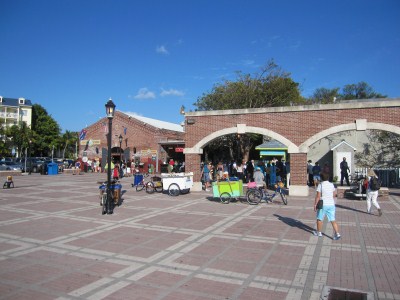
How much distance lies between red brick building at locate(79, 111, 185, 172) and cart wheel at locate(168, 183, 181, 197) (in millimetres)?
18775

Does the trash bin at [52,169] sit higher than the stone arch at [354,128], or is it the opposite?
the stone arch at [354,128]

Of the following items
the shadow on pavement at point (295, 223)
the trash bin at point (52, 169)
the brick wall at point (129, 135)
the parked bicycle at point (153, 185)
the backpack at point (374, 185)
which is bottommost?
the shadow on pavement at point (295, 223)

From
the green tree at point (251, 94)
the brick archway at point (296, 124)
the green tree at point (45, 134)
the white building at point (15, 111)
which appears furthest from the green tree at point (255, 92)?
the white building at point (15, 111)

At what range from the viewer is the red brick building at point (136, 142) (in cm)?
3584

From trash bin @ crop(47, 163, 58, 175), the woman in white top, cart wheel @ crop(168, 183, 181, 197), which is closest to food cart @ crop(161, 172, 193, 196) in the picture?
cart wheel @ crop(168, 183, 181, 197)

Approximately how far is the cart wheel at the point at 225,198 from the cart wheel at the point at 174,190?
9.36 feet

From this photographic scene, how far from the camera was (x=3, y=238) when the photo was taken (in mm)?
7969

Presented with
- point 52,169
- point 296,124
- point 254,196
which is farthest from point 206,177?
point 52,169

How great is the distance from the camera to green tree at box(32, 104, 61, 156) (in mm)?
64125

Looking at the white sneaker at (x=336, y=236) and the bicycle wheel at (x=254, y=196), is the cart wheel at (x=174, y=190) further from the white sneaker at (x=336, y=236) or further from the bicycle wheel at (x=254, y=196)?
the white sneaker at (x=336, y=236)

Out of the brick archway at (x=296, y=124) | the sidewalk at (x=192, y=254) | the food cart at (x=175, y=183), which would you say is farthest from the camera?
the food cart at (x=175, y=183)

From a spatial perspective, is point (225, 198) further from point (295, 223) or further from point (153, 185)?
point (153, 185)

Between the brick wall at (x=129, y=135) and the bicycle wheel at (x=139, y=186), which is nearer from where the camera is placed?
the bicycle wheel at (x=139, y=186)

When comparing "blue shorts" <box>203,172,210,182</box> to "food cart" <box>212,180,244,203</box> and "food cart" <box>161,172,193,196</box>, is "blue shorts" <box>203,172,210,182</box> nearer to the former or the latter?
"food cart" <box>161,172,193,196</box>
